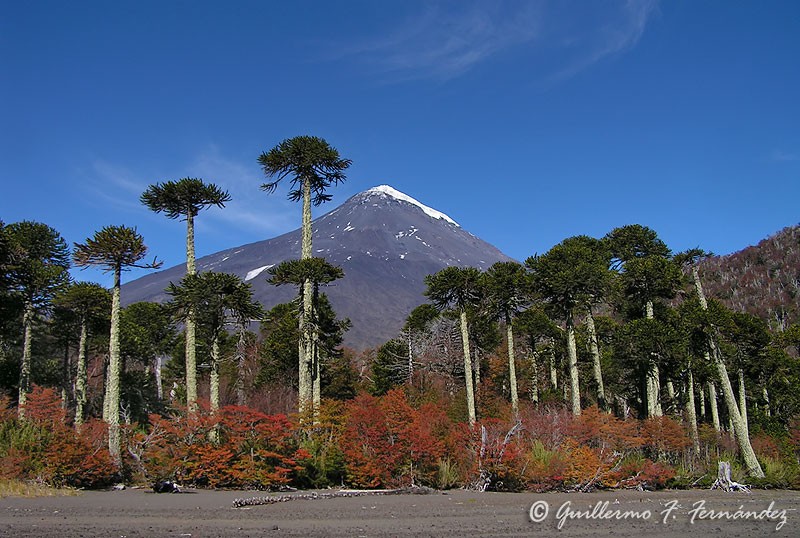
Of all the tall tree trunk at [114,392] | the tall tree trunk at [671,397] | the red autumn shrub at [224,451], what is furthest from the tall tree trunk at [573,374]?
the tall tree trunk at [114,392]

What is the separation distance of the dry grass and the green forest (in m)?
0.62

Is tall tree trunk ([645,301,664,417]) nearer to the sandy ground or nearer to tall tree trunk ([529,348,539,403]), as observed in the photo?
the sandy ground

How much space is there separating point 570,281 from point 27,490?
738 inches

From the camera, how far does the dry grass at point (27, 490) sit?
501 inches

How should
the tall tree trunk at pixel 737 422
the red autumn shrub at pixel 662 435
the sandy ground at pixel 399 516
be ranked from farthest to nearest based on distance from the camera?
the red autumn shrub at pixel 662 435 < the tall tree trunk at pixel 737 422 < the sandy ground at pixel 399 516

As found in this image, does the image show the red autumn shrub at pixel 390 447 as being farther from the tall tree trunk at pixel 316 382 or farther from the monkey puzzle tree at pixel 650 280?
the monkey puzzle tree at pixel 650 280

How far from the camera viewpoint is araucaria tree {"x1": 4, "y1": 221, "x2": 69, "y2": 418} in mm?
20984

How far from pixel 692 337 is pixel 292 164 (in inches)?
672

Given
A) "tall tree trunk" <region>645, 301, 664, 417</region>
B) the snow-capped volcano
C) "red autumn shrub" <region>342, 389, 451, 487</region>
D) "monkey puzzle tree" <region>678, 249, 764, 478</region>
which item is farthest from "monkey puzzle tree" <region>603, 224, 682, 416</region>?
the snow-capped volcano

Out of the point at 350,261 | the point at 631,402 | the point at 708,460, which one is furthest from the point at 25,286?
the point at 350,261

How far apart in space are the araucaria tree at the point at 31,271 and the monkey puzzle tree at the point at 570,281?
19521 millimetres

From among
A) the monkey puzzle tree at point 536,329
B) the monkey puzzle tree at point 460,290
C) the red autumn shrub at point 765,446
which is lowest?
the red autumn shrub at point 765,446

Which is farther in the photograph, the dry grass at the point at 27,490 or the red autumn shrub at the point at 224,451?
the red autumn shrub at the point at 224,451

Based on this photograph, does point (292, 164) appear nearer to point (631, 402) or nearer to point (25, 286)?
Answer: point (25, 286)
